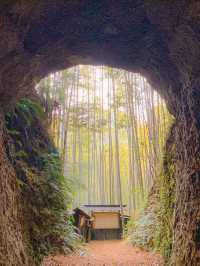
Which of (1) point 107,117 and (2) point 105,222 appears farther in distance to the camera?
(1) point 107,117

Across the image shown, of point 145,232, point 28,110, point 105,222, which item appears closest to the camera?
point 28,110

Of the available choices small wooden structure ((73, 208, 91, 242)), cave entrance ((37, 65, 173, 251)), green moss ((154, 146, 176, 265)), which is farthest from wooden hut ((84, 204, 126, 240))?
green moss ((154, 146, 176, 265))

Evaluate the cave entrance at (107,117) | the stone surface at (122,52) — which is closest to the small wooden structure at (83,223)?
the cave entrance at (107,117)

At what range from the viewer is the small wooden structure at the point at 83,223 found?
7.19 meters

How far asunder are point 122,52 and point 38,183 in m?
2.53

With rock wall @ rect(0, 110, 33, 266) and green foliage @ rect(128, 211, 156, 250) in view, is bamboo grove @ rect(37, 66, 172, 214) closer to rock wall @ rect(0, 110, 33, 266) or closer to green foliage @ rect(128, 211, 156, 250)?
green foliage @ rect(128, 211, 156, 250)

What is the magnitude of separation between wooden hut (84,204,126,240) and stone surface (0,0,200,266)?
242 inches

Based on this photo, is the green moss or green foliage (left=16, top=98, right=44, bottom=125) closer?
the green moss

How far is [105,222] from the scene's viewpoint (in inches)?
339

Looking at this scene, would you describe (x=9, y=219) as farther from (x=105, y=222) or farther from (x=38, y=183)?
(x=105, y=222)

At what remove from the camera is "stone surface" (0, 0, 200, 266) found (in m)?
2.08

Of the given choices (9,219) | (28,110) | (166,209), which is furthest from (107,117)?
(9,219)

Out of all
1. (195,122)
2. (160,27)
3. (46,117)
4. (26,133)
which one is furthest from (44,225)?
(160,27)

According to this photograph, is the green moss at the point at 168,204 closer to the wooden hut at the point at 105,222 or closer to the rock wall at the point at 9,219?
the rock wall at the point at 9,219
